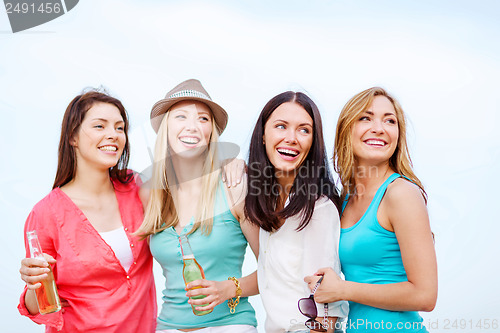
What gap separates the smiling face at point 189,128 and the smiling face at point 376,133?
83 cm

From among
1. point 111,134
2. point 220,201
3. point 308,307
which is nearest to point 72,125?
point 111,134

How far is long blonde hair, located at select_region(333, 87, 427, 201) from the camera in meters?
2.29

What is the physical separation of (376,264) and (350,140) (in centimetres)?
61

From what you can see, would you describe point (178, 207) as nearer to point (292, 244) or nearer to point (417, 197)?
point (292, 244)

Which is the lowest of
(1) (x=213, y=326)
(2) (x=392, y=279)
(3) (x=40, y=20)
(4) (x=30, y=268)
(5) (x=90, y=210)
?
(1) (x=213, y=326)

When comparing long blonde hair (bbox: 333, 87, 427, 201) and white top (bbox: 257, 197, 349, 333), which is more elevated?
long blonde hair (bbox: 333, 87, 427, 201)

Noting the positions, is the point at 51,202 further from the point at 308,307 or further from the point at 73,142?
the point at 308,307

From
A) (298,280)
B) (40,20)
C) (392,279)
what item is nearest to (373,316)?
(392,279)

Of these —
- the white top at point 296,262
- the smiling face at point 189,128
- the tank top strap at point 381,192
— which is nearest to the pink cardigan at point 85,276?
the smiling face at point 189,128

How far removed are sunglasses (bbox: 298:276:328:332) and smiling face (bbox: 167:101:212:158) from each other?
102 centimetres

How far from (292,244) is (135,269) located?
0.93 meters

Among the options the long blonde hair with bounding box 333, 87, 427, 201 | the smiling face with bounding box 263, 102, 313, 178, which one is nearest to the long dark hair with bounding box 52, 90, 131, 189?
the smiling face with bounding box 263, 102, 313, 178

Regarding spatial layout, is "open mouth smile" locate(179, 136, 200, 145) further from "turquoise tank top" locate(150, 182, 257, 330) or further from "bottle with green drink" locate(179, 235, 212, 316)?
"bottle with green drink" locate(179, 235, 212, 316)

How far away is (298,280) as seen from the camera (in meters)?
2.16
